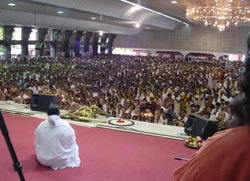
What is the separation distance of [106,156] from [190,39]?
28394mm

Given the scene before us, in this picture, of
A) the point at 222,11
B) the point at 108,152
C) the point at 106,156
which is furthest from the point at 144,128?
the point at 222,11

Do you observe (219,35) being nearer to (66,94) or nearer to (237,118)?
(66,94)

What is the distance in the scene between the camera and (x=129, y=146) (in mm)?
4168

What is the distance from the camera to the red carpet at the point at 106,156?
10.8ft

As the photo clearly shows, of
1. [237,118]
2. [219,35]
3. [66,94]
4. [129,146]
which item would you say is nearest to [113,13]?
[66,94]

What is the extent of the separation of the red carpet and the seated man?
96 millimetres

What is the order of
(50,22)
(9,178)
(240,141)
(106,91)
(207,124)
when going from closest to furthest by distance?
(240,141)
(9,178)
(207,124)
(106,91)
(50,22)

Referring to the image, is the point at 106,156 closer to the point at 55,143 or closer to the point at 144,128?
the point at 55,143

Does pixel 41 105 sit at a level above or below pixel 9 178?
above

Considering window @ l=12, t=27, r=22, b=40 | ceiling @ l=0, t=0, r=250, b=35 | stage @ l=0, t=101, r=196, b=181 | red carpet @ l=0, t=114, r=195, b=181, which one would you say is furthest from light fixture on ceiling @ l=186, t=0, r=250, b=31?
window @ l=12, t=27, r=22, b=40

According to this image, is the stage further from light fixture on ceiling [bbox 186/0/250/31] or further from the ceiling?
light fixture on ceiling [bbox 186/0/250/31]

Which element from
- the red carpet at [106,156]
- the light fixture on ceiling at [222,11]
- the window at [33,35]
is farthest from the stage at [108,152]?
the window at [33,35]

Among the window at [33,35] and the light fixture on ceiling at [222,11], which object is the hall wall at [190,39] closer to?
the window at [33,35]

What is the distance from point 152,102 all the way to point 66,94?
2.88m
